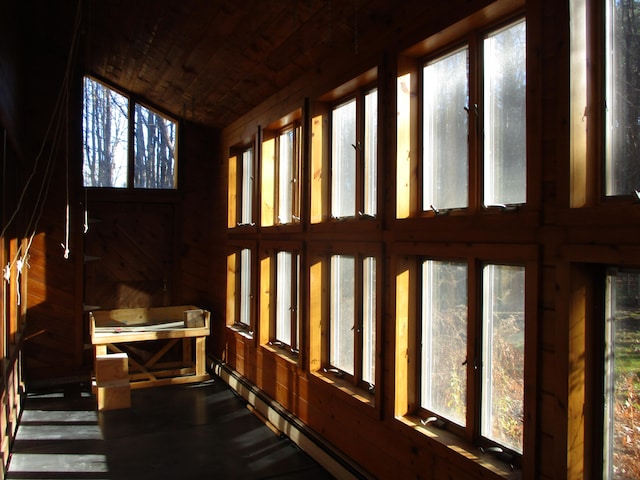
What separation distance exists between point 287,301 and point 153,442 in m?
1.70

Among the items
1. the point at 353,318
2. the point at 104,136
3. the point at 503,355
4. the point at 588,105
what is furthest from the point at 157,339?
the point at 588,105

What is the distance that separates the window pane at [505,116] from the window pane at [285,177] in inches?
110

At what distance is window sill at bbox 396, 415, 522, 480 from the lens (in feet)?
8.29

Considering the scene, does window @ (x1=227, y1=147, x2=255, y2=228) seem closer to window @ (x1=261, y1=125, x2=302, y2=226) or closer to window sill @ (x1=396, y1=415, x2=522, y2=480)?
window @ (x1=261, y1=125, x2=302, y2=226)

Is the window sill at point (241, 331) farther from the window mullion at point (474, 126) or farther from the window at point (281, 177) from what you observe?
the window mullion at point (474, 126)

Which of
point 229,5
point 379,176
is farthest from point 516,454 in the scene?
point 229,5

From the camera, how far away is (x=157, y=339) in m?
6.46

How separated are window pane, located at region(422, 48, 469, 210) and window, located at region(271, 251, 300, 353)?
2.01 meters

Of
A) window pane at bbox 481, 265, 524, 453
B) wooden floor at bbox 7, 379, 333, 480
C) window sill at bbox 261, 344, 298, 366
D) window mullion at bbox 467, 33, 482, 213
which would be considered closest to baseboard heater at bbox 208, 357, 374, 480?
wooden floor at bbox 7, 379, 333, 480

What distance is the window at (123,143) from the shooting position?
7.07 meters

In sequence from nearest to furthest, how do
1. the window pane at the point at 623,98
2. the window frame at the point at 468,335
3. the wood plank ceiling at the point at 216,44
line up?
the window pane at the point at 623,98, the window frame at the point at 468,335, the wood plank ceiling at the point at 216,44

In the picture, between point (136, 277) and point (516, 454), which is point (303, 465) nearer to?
point (516, 454)

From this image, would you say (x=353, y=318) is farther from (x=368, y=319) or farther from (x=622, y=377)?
(x=622, y=377)

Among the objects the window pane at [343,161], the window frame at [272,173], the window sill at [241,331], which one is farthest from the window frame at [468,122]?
the window sill at [241,331]
